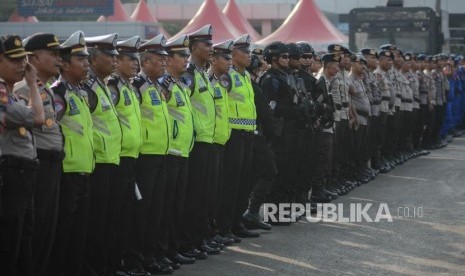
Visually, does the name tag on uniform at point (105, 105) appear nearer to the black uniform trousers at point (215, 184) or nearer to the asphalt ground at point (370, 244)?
the asphalt ground at point (370, 244)

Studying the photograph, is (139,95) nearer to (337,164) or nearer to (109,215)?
(109,215)

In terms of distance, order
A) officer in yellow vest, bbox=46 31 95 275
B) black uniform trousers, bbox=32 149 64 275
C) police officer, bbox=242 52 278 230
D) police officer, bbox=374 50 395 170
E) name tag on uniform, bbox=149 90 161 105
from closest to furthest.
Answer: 1. black uniform trousers, bbox=32 149 64 275
2. officer in yellow vest, bbox=46 31 95 275
3. name tag on uniform, bbox=149 90 161 105
4. police officer, bbox=242 52 278 230
5. police officer, bbox=374 50 395 170

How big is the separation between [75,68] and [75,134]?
1.74ft

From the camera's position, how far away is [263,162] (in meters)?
12.8

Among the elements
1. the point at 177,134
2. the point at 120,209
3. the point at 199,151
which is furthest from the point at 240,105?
the point at 120,209

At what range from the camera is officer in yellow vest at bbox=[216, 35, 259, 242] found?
39.0 feet

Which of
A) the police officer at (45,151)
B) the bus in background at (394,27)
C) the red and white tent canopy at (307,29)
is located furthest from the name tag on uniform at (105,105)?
the red and white tent canopy at (307,29)

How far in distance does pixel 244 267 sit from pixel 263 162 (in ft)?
8.19

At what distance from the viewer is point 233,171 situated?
469 inches

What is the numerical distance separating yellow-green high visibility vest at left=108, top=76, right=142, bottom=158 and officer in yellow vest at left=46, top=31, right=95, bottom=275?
62 cm

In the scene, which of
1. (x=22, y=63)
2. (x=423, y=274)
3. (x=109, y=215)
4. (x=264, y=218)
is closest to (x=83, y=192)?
(x=109, y=215)

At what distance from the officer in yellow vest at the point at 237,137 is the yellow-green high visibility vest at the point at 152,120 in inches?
74.4

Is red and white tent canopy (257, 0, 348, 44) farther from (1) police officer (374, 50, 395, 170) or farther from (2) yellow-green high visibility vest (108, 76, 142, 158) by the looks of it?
(2) yellow-green high visibility vest (108, 76, 142, 158)

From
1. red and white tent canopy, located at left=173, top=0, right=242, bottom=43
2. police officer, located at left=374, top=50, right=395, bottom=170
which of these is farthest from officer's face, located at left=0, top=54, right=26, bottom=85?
red and white tent canopy, located at left=173, top=0, right=242, bottom=43
